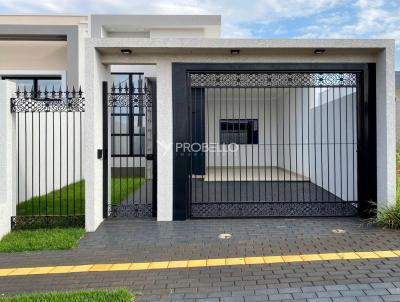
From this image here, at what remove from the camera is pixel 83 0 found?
15.1 m

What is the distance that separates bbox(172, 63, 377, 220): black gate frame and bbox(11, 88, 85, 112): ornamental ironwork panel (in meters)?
→ 1.66

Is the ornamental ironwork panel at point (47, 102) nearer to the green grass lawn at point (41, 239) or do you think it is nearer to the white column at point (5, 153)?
the white column at point (5, 153)

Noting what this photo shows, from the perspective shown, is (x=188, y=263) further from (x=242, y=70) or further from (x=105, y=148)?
(x=242, y=70)

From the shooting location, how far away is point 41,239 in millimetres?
5648

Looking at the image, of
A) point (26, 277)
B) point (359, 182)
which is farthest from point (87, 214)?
point (359, 182)

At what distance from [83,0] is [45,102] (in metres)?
10.0

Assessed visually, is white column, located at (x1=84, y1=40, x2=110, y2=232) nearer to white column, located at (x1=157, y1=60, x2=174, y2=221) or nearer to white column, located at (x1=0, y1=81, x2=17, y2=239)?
white column, located at (x1=157, y1=60, x2=174, y2=221)

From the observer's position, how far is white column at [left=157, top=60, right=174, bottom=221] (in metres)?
6.84

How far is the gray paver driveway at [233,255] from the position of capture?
3.79 m

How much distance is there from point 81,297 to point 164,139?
144 inches

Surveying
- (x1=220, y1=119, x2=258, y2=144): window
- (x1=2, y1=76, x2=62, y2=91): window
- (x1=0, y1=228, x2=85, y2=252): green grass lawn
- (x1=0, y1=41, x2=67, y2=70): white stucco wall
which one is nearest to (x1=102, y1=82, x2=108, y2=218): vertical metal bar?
(x1=0, y1=228, x2=85, y2=252): green grass lawn

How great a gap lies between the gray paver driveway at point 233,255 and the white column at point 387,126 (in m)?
0.75

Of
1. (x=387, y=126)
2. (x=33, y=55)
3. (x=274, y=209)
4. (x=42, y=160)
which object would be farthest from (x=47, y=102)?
(x=33, y=55)

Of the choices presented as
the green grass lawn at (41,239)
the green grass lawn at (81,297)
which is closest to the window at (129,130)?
the green grass lawn at (41,239)
